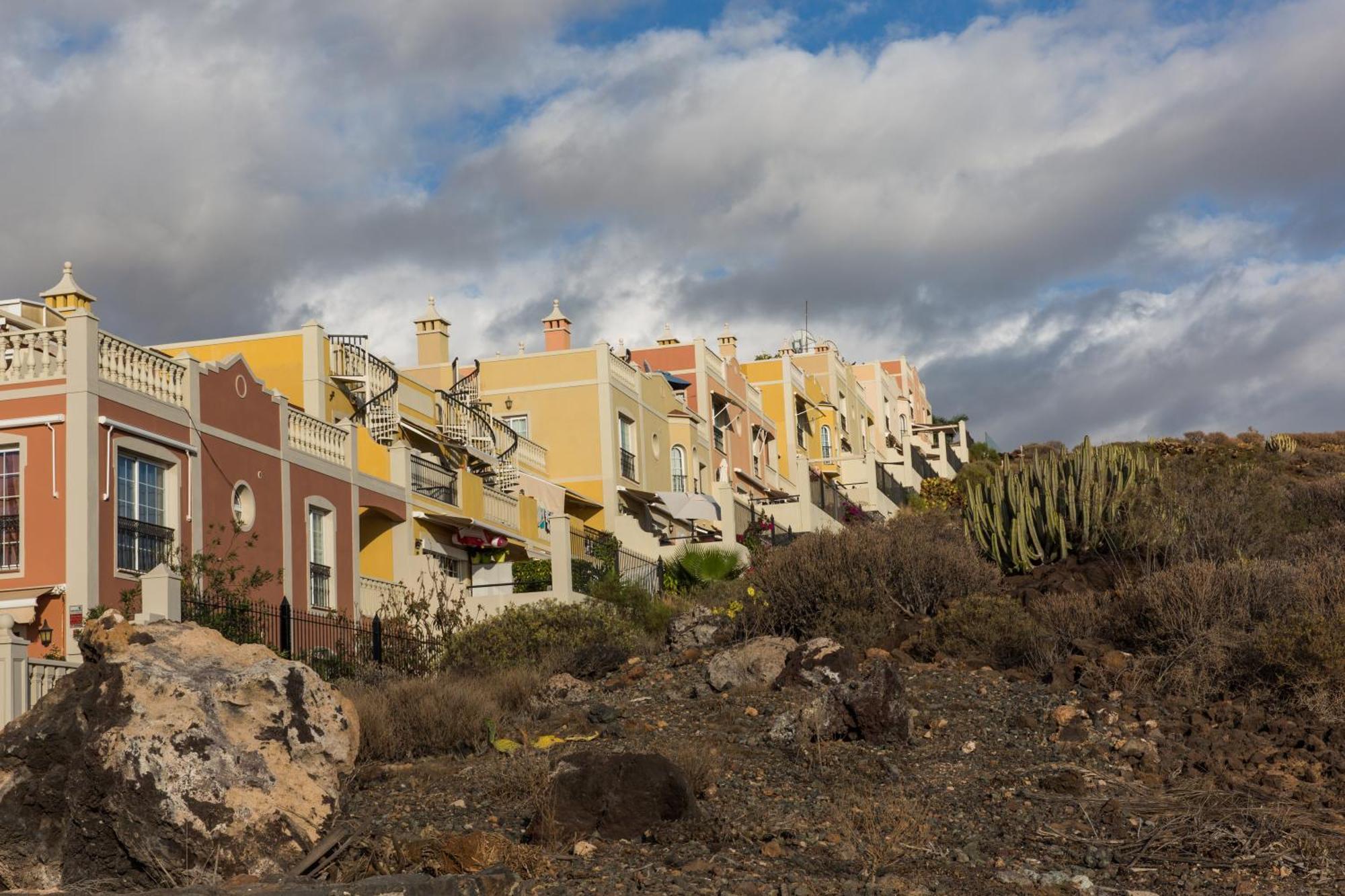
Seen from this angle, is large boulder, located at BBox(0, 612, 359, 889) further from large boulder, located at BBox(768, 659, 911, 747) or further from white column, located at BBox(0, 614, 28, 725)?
large boulder, located at BBox(768, 659, 911, 747)

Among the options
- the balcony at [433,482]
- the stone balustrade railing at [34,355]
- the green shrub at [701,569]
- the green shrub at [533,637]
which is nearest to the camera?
the stone balustrade railing at [34,355]

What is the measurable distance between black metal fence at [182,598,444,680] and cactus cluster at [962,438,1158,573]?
8591mm

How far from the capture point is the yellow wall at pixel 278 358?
29.2m

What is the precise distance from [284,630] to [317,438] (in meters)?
6.59

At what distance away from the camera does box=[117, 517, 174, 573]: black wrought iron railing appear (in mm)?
19875

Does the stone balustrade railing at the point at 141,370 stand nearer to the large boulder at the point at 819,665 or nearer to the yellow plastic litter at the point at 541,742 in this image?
the yellow plastic litter at the point at 541,742

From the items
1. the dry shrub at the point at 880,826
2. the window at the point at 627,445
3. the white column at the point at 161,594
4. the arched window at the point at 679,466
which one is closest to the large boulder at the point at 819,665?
the dry shrub at the point at 880,826

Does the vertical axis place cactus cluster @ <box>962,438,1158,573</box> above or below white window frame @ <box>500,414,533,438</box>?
below

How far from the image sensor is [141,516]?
20.4 metres

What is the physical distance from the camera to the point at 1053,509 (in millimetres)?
23172

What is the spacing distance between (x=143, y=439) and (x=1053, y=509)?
43.2 feet

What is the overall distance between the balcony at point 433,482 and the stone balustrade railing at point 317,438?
2772mm

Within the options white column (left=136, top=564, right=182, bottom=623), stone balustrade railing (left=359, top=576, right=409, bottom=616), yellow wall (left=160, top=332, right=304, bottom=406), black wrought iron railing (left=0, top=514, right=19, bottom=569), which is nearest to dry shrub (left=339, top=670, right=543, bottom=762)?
white column (left=136, top=564, right=182, bottom=623)

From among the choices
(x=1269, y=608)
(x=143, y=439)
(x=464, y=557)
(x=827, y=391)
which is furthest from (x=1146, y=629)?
(x=827, y=391)
